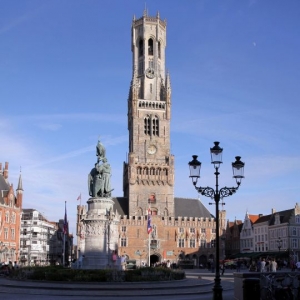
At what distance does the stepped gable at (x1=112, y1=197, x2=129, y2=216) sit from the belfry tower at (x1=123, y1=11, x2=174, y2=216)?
1.43m

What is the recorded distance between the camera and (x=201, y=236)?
9488 cm

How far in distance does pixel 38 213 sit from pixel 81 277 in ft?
339

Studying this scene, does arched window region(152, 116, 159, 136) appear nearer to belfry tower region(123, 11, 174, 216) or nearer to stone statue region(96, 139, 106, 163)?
belfry tower region(123, 11, 174, 216)

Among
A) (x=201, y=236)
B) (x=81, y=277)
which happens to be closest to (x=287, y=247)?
(x=201, y=236)

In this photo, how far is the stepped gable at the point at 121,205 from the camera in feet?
301

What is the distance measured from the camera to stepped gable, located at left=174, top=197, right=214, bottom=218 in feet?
318

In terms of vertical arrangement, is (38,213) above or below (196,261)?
above

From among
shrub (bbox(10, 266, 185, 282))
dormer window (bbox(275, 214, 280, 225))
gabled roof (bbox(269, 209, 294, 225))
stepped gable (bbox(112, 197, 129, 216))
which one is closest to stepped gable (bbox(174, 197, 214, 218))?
stepped gable (bbox(112, 197, 129, 216))

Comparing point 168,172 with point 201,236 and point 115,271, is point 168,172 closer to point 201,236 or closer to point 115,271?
point 201,236

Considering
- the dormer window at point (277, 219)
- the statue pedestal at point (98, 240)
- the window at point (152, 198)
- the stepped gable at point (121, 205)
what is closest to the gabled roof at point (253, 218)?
the dormer window at point (277, 219)

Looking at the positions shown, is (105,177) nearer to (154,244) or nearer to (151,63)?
(154,244)

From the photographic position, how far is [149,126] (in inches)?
3740

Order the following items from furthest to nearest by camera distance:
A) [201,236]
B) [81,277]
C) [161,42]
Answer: [161,42] < [201,236] < [81,277]

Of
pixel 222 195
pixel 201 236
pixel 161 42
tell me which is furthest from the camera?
pixel 161 42
